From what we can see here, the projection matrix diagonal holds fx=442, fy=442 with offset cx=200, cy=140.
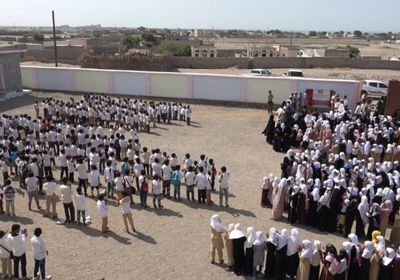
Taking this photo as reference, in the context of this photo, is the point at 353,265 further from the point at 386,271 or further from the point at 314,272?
the point at 314,272

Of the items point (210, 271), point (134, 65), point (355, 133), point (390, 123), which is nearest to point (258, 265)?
point (210, 271)

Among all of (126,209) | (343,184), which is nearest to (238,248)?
(126,209)

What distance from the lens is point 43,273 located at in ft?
28.2

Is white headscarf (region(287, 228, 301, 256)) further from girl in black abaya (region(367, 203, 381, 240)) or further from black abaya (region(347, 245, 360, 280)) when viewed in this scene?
girl in black abaya (region(367, 203, 381, 240))

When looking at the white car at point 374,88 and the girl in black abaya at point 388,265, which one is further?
the white car at point 374,88

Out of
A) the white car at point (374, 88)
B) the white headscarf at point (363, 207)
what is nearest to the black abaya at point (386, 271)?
the white headscarf at point (363, 207)

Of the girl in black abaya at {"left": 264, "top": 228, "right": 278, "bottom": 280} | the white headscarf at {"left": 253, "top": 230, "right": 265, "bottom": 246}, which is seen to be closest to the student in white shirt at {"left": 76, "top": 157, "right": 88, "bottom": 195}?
the white headscarf at {"left": 253, "top": 230, "right": 265, "bottom": 246}

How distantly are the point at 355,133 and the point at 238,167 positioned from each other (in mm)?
4407

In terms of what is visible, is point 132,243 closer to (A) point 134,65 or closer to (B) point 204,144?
(B) point 204,144

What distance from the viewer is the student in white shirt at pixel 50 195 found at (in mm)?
11068

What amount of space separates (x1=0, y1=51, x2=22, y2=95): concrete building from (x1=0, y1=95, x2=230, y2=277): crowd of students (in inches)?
382

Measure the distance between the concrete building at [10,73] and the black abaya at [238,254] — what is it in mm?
21235

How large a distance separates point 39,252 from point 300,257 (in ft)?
16.3

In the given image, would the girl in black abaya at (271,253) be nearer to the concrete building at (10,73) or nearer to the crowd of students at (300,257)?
the crowd of students at (300,257)
